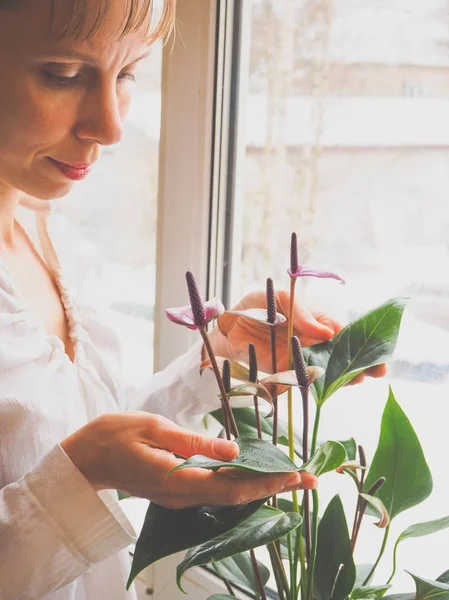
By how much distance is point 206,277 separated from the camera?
39.6 inches

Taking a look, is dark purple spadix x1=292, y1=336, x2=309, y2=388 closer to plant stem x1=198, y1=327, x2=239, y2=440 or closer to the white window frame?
plant stem x1=198, y1=327, x2=239, y2=440

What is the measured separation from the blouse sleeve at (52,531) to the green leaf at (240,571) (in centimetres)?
14

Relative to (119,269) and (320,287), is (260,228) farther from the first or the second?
(119,269)

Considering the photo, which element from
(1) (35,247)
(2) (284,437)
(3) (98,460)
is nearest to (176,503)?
(3) (98,460)

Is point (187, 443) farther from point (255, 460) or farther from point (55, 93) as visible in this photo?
point (55, 93)

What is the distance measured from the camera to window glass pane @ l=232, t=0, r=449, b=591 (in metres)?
0.77

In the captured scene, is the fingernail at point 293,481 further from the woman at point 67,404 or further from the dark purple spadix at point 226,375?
the dark purple spadix at point 226,375

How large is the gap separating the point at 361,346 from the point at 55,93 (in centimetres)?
35

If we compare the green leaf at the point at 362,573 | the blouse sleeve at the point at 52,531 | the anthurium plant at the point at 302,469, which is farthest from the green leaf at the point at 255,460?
the green leaf at the point at 362,573

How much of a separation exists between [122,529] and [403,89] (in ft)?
1.80

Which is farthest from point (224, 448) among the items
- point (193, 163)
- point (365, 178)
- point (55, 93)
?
point (193, 163)

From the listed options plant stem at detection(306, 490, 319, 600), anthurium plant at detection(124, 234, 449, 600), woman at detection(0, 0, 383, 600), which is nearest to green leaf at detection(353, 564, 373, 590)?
anthurium plant at detection(124, 234, 449, 600)

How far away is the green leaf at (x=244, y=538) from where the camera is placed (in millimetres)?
477

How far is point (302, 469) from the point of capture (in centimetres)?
48
